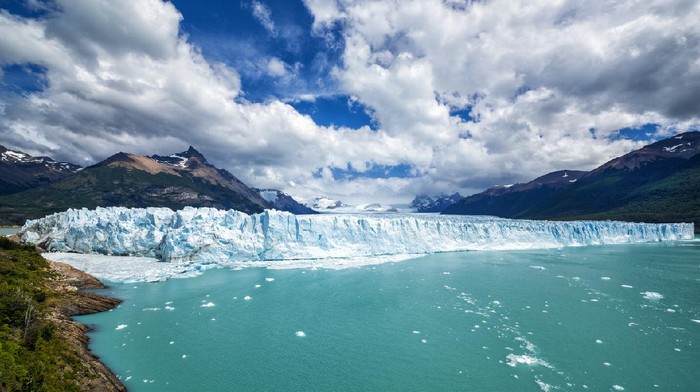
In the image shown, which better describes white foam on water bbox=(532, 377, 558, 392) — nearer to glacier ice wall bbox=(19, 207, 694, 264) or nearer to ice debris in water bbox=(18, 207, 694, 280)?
ice debris in water bbox=(18, 207, 694, 280)

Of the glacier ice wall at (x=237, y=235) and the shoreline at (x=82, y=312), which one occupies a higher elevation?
the glacier ice wall at (x=237, y=235)

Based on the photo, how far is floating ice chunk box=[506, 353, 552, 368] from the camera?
8859 millimetres

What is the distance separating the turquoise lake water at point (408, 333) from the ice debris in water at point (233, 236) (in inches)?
244

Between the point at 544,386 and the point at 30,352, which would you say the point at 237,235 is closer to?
the point at 30,352

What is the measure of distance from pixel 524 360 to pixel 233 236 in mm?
22283

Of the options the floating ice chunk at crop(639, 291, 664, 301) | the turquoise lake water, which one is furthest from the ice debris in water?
the floating ice chunk at crop(639, 291, 664, 301)

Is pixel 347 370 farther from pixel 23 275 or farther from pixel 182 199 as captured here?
pixel 182 199

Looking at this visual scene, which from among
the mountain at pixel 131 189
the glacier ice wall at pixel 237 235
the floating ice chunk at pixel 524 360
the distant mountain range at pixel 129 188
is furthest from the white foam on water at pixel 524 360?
the mountain at pixel 131 189

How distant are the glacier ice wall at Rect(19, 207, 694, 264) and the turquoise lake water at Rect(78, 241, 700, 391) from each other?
6359 mm

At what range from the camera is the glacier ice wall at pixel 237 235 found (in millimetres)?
25384

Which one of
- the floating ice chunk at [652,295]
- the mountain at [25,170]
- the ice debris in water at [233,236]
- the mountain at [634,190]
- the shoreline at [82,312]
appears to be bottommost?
the floating ice chunk at [652,295]

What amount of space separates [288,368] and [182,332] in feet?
16.0

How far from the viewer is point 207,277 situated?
20.5 m

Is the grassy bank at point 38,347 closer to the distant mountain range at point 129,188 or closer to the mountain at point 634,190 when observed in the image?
the mountain at point 634,190
